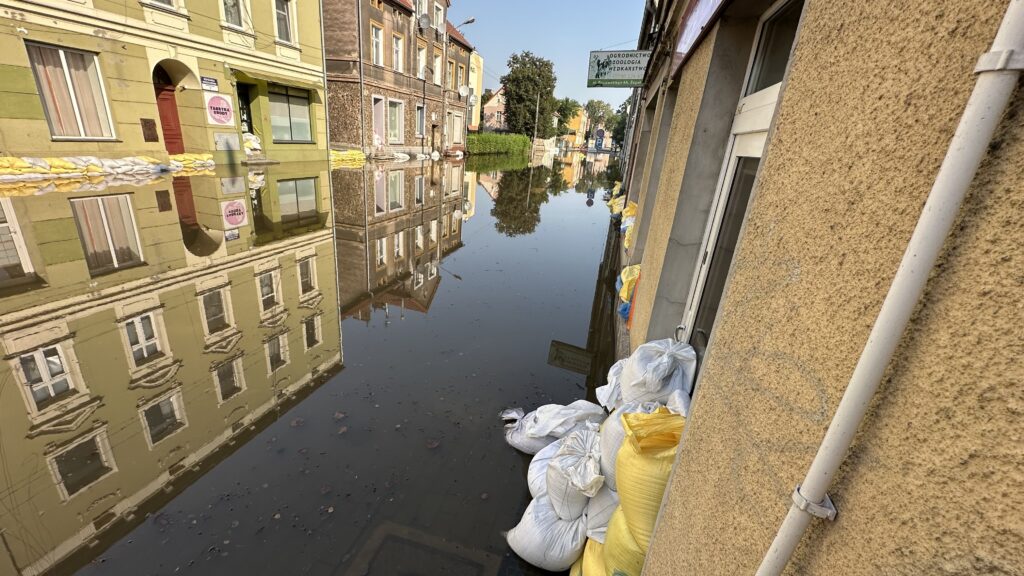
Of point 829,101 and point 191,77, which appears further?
point 191,77

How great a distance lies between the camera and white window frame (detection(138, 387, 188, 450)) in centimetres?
279

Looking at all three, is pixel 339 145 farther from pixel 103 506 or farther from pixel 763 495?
pixel 763 495

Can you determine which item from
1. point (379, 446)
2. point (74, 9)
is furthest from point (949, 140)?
point (74, 9)

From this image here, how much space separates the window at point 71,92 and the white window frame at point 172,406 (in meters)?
10.2

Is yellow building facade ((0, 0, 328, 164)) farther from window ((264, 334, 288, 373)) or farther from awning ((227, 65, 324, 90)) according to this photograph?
window ((264, 334, 288, 373))

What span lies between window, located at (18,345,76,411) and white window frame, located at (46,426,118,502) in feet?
1.73

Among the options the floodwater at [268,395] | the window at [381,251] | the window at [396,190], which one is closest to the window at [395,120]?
the window at [396,190]

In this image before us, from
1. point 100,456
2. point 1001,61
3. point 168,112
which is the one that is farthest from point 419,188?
point 1001,61

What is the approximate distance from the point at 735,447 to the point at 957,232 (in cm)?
72

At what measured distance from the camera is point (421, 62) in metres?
21.1

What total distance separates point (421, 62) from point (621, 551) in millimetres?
23646

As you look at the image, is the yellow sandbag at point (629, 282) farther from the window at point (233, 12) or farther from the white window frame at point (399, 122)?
the white window frame at point (399, 122)

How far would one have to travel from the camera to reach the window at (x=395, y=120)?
1962 cm

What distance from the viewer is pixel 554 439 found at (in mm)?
2887
